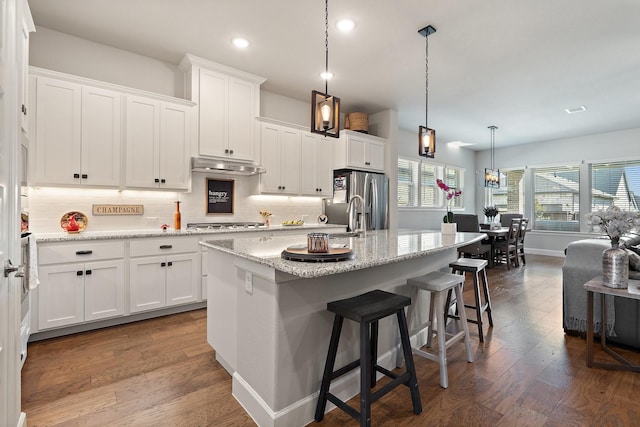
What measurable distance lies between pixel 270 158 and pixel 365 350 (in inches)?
130

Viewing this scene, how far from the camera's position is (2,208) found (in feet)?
4.12

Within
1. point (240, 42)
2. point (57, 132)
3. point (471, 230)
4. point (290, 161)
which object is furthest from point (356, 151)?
point (57, 132)

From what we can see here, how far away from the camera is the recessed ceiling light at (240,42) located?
10.7 feet

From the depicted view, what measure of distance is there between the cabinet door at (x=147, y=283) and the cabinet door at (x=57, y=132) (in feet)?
3.25

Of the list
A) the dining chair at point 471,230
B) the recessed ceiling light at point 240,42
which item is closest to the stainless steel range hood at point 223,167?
the recessed ceiling light at point 240,42

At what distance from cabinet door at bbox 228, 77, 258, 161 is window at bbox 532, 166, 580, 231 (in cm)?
724

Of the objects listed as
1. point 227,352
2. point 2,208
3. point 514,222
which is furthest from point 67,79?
point 514,222

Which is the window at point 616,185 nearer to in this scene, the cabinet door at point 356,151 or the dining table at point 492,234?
the dining table at point 492,234

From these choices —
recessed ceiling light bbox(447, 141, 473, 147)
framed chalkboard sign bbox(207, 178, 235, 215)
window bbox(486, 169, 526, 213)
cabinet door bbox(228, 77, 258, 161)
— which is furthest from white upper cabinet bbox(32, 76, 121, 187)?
window bbox(486, 169, 526, 213)

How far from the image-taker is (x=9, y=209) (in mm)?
1336

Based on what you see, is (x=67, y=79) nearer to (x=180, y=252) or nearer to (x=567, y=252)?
(x=180, y=252)

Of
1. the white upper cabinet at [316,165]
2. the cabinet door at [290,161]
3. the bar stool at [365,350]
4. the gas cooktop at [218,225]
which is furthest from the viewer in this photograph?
the white upper cabinet at [316,165]

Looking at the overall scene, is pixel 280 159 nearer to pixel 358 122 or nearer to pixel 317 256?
pixel 358 122

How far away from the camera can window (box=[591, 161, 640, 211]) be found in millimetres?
6610
